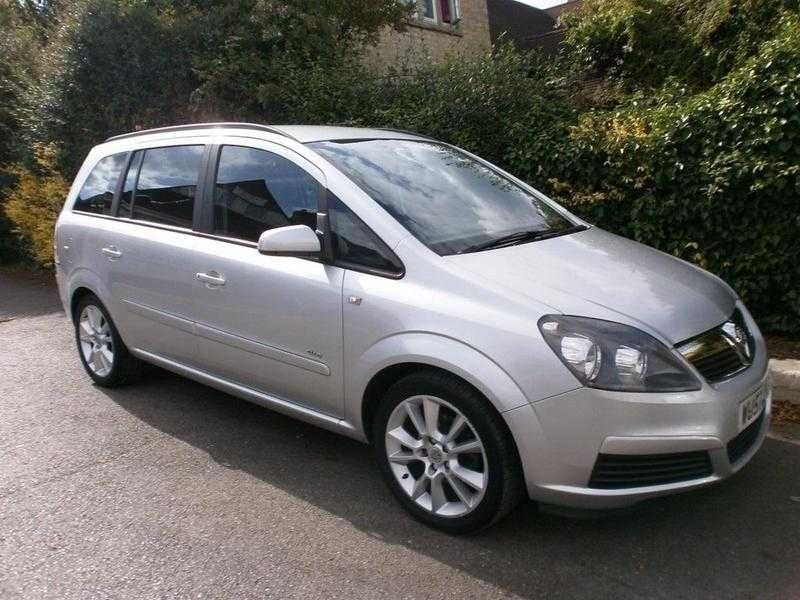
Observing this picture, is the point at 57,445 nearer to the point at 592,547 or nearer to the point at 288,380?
the point at 288,380

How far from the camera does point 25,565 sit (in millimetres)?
3156

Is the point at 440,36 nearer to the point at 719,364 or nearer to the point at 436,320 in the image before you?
the point at 436,320

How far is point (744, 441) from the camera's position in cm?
307

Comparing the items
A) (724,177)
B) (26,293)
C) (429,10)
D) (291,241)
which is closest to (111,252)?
(291,241)

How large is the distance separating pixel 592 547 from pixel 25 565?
241 cm

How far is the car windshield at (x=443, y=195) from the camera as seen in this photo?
3.52 meters

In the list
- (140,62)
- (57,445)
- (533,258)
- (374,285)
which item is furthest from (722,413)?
(140,62)

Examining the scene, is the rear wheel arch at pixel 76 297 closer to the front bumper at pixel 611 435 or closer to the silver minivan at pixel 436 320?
the silver minivan at pixel 436 320

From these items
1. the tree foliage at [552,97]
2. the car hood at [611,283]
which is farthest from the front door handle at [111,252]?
the tree foliage at [552,97]

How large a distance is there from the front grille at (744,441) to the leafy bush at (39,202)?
8742 millimetres

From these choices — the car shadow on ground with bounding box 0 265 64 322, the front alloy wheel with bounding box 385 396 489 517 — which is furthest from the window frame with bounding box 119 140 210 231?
the car shadow on ground with bounding box 0 265 64 322

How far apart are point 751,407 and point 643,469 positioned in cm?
62

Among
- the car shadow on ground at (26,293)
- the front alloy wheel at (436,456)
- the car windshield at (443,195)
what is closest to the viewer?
the front alloy wheel at (436,456)

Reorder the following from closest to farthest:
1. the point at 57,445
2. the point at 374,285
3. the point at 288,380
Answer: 1. the point at 374,285
2. the point at 288,380
3. the point at 57,445
